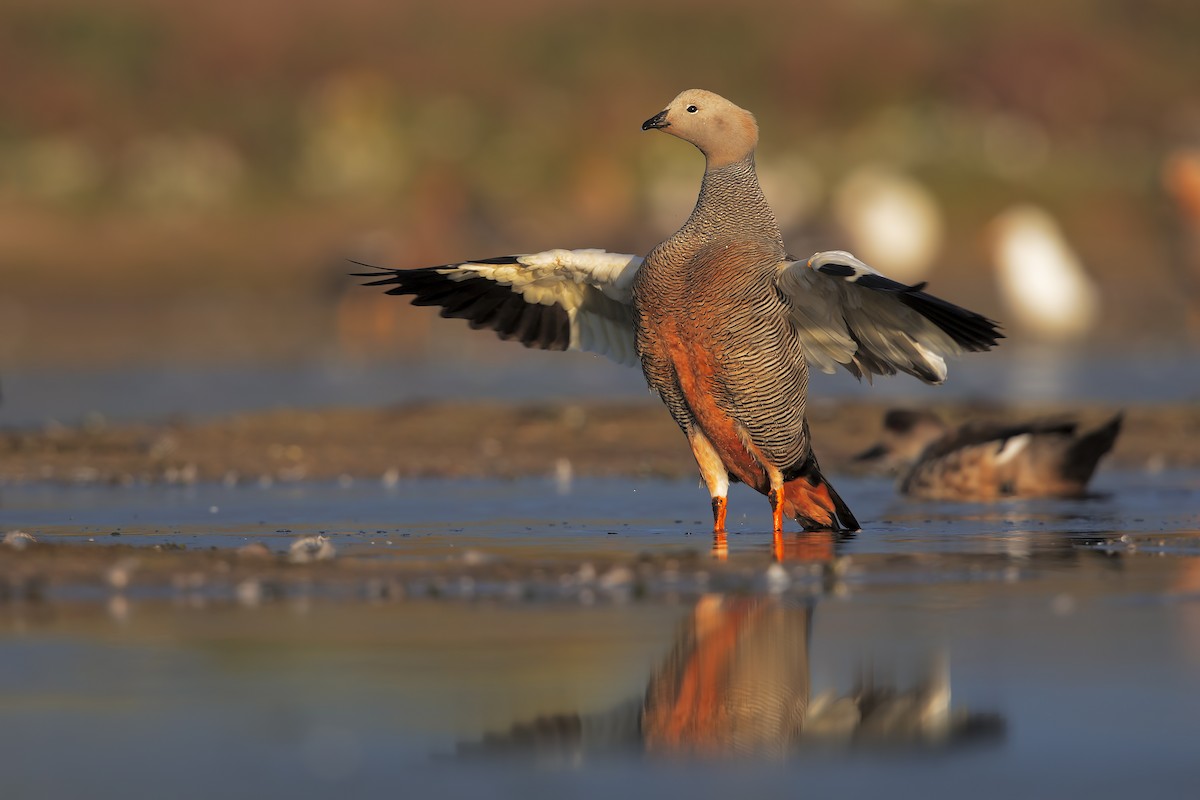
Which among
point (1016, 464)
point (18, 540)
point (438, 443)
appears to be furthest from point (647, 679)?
point (438, 443)

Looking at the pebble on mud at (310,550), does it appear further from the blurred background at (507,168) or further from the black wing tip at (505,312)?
the blurred background at (507,168)

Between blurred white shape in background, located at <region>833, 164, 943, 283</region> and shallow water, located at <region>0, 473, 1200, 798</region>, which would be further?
blurred white shape in background, located at <region>833, 164, 943, 283</region>

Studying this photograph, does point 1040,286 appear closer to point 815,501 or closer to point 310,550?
point 815,501

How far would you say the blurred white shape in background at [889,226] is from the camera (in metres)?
27.6

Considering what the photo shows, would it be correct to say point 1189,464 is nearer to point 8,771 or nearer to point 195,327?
point 8,771

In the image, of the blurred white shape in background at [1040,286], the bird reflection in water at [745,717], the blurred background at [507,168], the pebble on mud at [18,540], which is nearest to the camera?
the bird reflection in water at [745,717]

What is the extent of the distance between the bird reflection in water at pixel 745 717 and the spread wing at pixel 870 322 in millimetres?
2422

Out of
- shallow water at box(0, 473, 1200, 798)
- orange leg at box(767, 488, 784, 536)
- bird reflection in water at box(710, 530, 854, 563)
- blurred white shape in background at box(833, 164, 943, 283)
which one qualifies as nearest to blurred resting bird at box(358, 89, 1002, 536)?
orange leg at box(767, 488, 784, 536)

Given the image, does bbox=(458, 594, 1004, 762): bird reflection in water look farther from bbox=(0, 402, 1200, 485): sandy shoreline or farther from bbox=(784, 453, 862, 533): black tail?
bbox=(0, 402, 1200, 485): sandy shoreline

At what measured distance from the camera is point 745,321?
848cm

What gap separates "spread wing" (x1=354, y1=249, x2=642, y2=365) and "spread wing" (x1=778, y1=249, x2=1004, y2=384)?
3.41 ft

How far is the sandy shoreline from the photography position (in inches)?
454

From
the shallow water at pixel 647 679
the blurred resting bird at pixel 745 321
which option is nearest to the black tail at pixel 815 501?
the blurred resting bird at pixel 745 321

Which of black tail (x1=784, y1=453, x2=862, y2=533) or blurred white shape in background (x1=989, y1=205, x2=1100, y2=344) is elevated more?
blurred white shape in background (x1=989, y1=205, x2=1100, y2=344)
